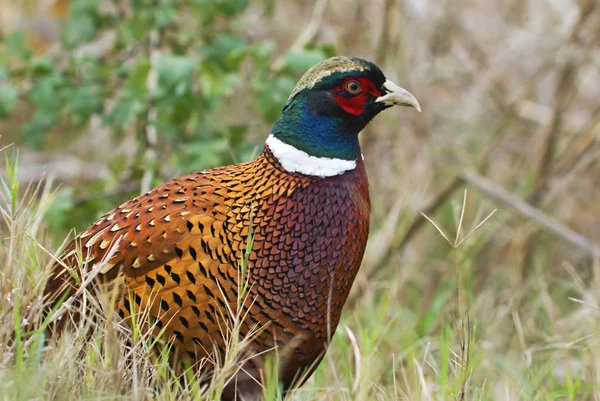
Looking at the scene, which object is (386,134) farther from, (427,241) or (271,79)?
(271,79)

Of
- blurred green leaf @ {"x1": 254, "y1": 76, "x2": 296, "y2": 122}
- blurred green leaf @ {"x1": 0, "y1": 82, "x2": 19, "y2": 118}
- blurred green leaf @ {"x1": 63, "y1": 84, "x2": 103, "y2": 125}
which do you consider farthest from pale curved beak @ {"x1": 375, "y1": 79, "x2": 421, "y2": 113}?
blurred green leaf @ {"x1": 0, "y1": 82, "x2": 19, "y2": 118}

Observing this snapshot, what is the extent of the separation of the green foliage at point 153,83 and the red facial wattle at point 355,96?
1270mm

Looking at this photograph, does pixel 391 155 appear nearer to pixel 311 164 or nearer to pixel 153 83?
pixel 153 83

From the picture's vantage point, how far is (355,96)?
293cm

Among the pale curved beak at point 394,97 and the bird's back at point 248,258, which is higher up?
the pale curved beak at point 394,97

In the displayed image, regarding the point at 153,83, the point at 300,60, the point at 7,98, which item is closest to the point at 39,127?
the point at 7,98

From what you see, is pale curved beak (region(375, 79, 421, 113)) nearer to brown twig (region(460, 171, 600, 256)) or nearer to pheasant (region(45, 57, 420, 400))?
pheasant (region(45, 57, 420, 400))

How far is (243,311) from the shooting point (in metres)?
2.72

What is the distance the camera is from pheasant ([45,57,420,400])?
8.88 ft

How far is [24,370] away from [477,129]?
17.5 feet

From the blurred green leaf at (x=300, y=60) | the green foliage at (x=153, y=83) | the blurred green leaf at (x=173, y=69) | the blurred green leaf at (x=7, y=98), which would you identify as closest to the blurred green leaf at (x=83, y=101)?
the green foliage at (x=153, y=83)

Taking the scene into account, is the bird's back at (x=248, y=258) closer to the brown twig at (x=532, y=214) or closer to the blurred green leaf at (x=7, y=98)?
the blurred green leaf at (x=7, y=98)

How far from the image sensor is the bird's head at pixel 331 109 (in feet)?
9.52

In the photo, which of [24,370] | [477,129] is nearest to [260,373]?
[24,370]
